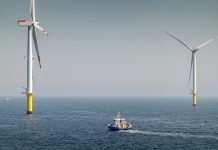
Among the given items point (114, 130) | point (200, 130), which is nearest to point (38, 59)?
point (114, 130)

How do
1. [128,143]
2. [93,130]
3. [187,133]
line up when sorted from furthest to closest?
1. [93,130]
2. [187,133]
3. [128,143]

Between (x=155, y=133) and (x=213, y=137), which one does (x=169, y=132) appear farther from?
(x=213, y=137)

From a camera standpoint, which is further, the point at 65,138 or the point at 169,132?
the point at 169,132

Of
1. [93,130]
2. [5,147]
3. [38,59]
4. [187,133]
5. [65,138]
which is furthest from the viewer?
[38,59]

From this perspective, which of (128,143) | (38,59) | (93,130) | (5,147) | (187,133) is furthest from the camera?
(38,59)

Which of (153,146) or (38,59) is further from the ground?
(38,59)

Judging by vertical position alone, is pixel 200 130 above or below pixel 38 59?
below

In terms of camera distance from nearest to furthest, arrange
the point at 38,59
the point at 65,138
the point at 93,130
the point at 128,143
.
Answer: the point at 128,143, the point at 65,138, the point at 93,130, the point at 38,59

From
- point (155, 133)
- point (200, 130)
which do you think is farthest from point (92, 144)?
point (200, 130)

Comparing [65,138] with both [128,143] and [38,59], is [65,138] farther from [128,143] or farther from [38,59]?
[38,59]
